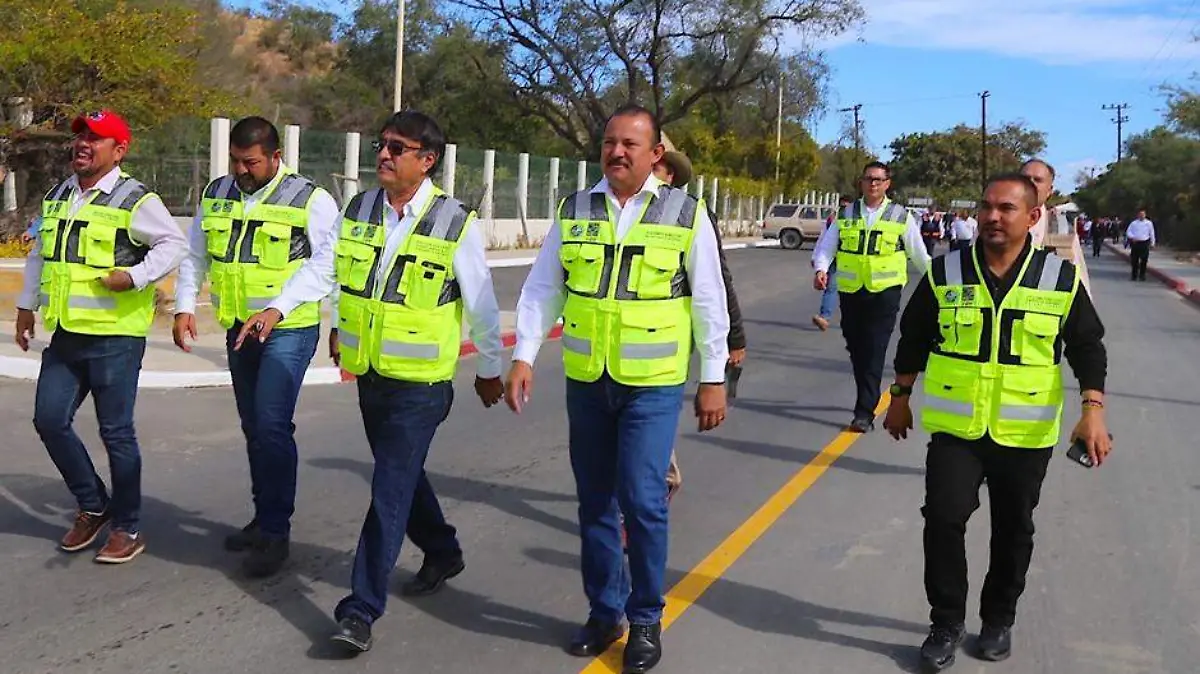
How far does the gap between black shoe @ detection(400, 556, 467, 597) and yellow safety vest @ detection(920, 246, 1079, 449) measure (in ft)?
6.99

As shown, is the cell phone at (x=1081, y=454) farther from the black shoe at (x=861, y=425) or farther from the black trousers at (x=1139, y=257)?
the black trousers at (x=1139, y=257)

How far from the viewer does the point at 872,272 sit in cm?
851

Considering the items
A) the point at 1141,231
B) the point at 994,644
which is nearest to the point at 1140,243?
the point at 1141,231

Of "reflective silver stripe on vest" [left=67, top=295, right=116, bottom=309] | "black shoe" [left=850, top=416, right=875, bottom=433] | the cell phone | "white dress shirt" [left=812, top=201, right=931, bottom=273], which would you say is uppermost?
"white dress shirt" [left=812, top=201, right=931, bottom=273]

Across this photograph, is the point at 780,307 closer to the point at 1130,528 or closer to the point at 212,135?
the point at 212,135

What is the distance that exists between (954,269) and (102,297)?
3.48 meters

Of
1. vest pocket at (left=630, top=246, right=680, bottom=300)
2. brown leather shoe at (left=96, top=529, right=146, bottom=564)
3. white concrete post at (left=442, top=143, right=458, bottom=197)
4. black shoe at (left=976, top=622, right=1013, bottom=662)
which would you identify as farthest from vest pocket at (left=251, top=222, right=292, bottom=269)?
white concrete post at (left=442, top=143, right=458, bottom=197)

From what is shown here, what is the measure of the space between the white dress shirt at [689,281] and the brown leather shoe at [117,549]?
2.14 metres

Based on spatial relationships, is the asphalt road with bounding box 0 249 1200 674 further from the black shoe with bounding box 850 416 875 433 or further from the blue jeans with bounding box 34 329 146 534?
the blue jeans with bounding box 34 329 146 534

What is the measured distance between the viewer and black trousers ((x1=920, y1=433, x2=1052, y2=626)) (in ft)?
14.1

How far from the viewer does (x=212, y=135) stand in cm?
2231

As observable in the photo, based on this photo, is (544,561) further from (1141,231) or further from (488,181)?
(488,181)

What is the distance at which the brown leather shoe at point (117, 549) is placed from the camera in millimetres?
5199

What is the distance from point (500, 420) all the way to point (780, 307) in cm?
1104
